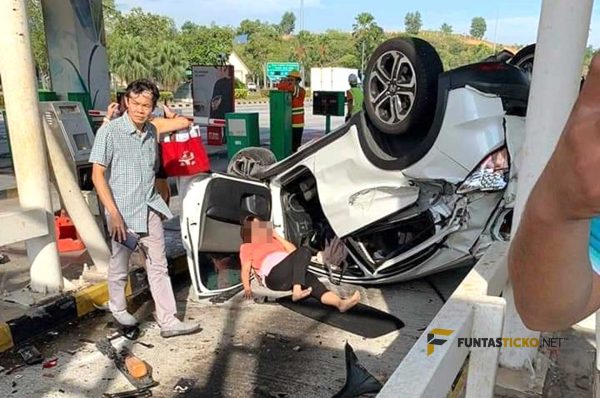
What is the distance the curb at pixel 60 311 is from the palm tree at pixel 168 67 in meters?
Result: 50.0

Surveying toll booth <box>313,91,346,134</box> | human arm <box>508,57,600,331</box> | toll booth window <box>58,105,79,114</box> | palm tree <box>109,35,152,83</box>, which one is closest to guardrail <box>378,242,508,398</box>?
human arm <box>508,57,600,331</box>

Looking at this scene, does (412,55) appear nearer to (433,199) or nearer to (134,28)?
(433,199)

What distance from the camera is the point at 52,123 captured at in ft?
14.2

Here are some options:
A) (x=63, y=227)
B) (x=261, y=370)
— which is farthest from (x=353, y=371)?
(x=63, y=227)

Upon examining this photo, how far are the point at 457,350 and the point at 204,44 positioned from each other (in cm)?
7043

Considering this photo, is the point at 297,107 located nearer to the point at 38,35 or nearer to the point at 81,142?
the point at 81,142

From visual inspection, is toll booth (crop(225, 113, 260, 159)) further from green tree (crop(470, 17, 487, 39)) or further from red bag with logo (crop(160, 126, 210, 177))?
green tree (crop(470, 17, 487, 39))

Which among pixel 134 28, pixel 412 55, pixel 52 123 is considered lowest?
pixel 52 123

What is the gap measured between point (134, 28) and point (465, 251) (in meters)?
65.5

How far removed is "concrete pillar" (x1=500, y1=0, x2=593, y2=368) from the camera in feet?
8.34

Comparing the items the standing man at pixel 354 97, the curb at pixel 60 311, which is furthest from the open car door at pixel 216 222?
the standing man at pixel 354 97

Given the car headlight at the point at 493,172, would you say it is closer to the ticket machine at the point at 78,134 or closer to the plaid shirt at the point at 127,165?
the plaid shirt at the point at 127,165

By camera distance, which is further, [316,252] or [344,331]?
[316,252]

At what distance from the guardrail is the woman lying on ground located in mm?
1823
